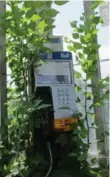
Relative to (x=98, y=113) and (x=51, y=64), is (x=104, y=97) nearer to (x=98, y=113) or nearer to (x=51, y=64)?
(x=98, y=113)

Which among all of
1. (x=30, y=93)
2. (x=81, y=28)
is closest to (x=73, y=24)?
(x=81, y=28)

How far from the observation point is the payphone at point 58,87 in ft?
5.03

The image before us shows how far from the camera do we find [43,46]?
161 cm

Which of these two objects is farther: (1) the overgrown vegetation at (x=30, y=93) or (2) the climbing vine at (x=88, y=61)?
(2) the climbing vine at (x=88, y=61)

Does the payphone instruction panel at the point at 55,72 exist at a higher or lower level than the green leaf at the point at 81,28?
lower

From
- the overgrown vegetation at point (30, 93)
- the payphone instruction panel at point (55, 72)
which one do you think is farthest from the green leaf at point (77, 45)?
the payphone instruction panel at point (55, 72)

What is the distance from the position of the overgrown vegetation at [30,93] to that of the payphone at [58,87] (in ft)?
0.15

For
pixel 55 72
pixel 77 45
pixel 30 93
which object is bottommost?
pixel 30 93

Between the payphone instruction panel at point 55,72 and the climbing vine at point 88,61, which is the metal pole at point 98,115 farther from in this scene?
the payphone instruction panel at point 55,72

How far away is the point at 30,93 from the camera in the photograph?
5.24 feet

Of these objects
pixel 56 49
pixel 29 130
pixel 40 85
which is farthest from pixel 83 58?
pixel 29 130

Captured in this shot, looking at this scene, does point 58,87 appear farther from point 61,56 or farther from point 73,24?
point 73,24

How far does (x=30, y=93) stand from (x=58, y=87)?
155mm

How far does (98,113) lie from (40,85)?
43cm
